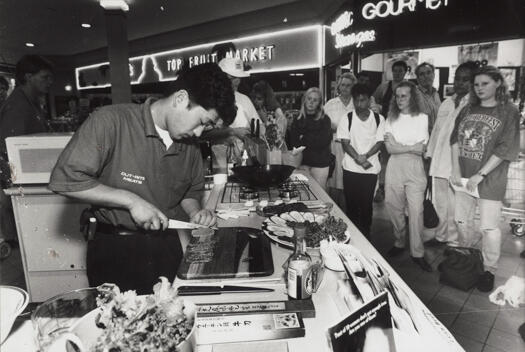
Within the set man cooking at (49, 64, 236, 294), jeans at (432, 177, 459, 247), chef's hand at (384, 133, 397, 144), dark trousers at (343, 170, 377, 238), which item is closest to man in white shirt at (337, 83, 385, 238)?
dark trousers at (343, 170, 377, 238)

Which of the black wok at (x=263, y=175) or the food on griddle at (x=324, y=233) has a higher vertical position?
the black wok at (x=263, y=175)

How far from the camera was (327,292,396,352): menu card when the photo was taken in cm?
76

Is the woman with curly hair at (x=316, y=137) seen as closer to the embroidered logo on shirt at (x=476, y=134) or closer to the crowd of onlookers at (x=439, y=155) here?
the crowd of onlookers at (x=439, y=155)

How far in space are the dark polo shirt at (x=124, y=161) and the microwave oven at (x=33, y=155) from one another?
4.01 ft

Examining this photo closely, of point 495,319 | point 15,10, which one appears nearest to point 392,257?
point 495,319

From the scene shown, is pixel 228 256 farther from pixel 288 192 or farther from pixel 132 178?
pixel 288 192

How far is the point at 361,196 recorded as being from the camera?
3.96 meters

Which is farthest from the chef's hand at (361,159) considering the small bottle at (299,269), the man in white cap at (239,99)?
the small bottle at (299,269)

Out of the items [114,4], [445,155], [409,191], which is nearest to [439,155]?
[445,155]

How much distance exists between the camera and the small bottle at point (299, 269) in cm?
106

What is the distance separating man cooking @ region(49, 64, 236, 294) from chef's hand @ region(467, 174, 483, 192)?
2462mm

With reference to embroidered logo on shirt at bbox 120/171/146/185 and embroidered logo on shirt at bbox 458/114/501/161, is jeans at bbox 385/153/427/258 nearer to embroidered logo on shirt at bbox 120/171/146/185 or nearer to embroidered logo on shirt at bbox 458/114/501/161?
embroidered logo on shirt at bbox 458/114/501/161

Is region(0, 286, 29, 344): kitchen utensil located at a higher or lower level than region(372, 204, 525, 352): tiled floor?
higher

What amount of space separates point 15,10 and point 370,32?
6437 millimetres
